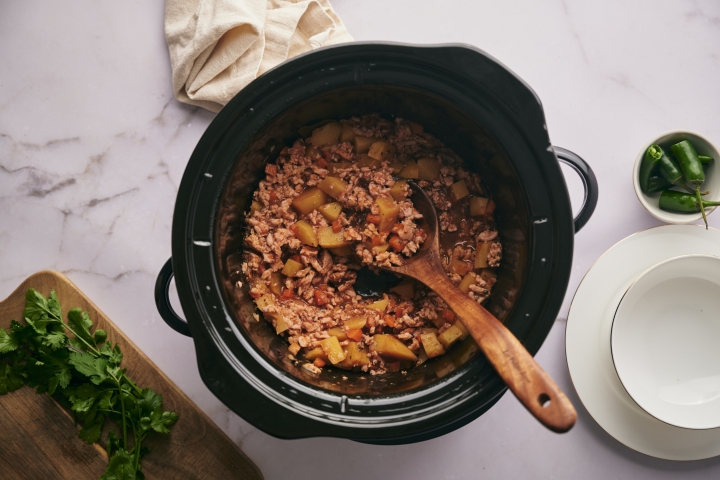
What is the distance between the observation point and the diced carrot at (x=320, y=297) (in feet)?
6.35

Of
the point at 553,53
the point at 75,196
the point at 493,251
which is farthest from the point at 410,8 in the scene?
the point at 75,196

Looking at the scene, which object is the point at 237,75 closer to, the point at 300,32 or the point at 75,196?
the point at 300,32

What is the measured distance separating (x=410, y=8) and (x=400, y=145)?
67 centimetres

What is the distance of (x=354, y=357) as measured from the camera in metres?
1.84

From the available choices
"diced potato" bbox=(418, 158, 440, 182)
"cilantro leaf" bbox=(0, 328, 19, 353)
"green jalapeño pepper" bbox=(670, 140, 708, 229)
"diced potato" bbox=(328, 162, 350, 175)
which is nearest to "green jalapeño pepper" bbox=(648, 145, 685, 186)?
"green jalapeño pepper" bbox=(670, 140, 708, 229)

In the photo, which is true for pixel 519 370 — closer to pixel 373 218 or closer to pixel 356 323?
pixel 356 323

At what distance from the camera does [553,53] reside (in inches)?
85.2

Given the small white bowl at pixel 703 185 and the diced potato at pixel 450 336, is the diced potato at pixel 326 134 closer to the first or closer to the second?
the diced potato at pixel 450 336

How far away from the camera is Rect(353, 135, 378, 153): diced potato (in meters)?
1.91

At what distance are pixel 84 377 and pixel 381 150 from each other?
1528 mm

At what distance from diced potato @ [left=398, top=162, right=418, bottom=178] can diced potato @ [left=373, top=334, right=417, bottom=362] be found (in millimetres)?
622

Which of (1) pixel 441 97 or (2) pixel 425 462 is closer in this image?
(1) pixel 441 97

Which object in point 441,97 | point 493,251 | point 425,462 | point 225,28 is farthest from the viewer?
point 425,462

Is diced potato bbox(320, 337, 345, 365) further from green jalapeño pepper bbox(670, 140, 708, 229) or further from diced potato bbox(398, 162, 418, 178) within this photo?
green jalapeño pepper bbox(670, 140, 708, 229)
